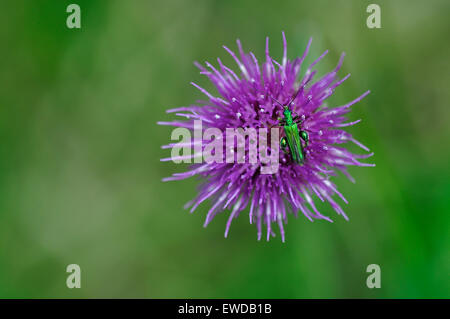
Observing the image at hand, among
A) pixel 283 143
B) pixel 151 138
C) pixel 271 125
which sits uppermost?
pixel 151 138

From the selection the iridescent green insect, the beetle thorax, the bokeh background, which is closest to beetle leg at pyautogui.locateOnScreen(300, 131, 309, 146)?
the iridescent green insect

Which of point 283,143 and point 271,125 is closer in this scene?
point 283,143

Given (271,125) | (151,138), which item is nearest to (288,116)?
(271,125)

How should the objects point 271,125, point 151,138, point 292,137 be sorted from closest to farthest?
1. point 292,137
2. point 271,125
3. point 151,138

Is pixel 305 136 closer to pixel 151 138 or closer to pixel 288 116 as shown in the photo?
pixel 288 116

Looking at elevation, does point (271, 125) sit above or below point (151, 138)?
below

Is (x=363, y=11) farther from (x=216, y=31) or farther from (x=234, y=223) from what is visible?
(x=234, y=223)

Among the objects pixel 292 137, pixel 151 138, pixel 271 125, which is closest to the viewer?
pixel 292 137

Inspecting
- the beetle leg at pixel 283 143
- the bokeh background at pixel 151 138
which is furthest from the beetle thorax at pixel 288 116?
the bokeh background at pixel 151 138
